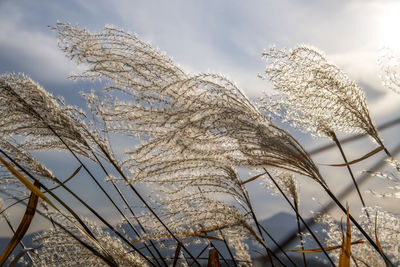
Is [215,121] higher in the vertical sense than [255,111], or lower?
lower

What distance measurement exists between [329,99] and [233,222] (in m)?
0.88

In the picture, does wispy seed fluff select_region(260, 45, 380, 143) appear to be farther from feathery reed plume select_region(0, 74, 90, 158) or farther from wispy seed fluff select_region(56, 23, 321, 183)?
feathery reed plume select_region(0, 74, 90, 158)

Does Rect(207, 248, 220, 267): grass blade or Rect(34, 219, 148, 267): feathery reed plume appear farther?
Rect(34, 219, 148, 267): feathery reed plume

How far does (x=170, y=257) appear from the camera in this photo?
2.28 meters

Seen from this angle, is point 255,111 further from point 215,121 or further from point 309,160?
point 309,160

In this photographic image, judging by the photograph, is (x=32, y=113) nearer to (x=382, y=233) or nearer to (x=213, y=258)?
(x=213, y=258)

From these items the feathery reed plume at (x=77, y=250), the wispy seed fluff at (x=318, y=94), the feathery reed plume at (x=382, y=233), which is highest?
the wispy seed fluff at (x=318, y=94)

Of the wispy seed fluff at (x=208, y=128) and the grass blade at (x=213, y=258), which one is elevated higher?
the wispy seed fluff at (x=208, y=128)

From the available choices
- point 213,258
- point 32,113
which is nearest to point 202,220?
point 213,258

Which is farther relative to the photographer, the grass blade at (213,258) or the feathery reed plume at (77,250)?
the feathery reed plume at (77,250)

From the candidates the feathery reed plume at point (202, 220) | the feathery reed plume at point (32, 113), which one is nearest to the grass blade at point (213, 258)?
the feathery reed plume at point (202, 220)

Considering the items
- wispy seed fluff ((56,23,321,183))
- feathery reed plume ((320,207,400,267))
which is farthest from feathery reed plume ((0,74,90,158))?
feathery reed plume ((320,207,400,267))

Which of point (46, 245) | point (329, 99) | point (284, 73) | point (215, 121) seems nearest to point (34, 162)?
point (46, 245)

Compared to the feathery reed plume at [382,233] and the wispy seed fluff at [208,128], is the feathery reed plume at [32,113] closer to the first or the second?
the wispy seed fluff at [208,128]
